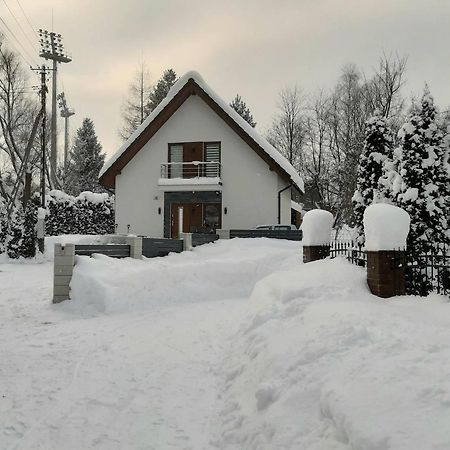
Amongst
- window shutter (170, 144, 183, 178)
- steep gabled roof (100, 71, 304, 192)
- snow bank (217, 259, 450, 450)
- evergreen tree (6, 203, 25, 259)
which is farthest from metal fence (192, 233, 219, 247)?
snow bank (217, 259, 450, 450)

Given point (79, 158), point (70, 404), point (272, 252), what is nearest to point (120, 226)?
point (272, 252)

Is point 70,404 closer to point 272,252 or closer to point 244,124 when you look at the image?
point 272,252

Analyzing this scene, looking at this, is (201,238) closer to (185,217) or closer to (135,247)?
(185,217)

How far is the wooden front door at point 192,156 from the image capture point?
71.6 ft

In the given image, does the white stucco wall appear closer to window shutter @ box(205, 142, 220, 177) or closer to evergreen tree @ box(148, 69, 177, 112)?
window shutter @ box(205, 142, 220, 177)

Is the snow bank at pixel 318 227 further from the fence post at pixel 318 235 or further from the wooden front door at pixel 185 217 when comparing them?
the wooden front door at pixel 185 217

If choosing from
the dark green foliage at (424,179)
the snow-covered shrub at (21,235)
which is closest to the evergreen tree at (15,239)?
the snow-covered shrub at (21,235)

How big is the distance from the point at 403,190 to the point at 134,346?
7.04 metres

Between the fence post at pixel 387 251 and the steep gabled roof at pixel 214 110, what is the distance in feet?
45.6

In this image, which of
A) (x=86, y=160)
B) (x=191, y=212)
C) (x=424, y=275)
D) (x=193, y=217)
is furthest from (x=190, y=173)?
(x=86, y=160)

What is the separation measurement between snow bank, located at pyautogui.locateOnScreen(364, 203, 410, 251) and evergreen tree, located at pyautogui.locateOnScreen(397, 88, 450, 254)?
2469 mm

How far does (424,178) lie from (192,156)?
14183mm

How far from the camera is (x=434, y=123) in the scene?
10.0 metres

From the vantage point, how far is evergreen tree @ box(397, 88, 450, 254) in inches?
364
